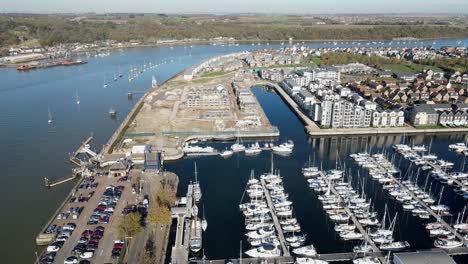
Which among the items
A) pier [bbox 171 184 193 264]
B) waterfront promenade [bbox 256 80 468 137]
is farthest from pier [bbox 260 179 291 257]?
waterfront promenade [bbox 256 80 468 137]

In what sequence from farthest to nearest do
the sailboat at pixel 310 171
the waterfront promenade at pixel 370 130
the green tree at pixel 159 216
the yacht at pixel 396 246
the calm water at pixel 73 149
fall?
the waterfront promenade at pixel 370 130, the sailboat at pixel 310 171, the calm water at pixel 73 149, the green tree at pixel 159 216, the yacht at pixel 396 246

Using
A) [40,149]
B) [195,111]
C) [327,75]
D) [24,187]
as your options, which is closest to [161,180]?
[24,187]

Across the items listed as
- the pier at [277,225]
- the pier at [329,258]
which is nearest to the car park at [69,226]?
the pier at [329,258]

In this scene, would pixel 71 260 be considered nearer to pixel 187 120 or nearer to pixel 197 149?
pixel 197 149

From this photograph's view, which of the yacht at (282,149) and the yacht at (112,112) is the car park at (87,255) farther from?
the yacht at (112,112)

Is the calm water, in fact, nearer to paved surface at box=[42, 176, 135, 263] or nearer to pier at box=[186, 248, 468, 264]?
pier at box=[186, 248, 468, 264]

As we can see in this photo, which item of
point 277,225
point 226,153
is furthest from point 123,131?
point 277,225
